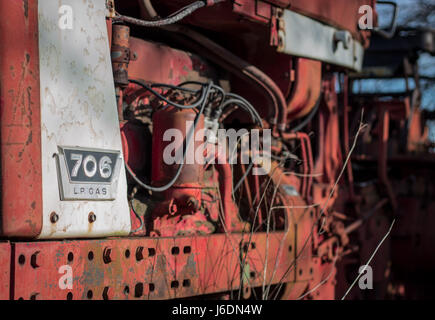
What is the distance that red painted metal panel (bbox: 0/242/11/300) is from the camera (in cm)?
228

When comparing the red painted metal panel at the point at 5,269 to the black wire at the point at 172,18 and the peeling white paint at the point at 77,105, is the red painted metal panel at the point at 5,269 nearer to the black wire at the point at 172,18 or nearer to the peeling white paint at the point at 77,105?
the peeling white paint at the point at 77,105

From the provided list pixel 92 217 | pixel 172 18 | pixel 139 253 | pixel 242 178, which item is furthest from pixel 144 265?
pixel 172 18

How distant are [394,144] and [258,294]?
309 cm

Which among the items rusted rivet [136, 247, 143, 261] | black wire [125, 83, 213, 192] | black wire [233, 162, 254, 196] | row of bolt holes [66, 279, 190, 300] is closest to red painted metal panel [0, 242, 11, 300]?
row of bolt holes [66, 279, 190, 300]

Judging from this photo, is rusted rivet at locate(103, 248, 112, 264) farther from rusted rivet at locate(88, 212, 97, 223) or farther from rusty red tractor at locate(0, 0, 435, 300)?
rusted rivet at locate(88, 212, 97, 223)

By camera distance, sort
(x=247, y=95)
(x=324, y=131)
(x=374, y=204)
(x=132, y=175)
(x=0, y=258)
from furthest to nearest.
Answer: (x=374, y=204) < (x=324, y=131) < (x=247, y=95) < (x=132, y=175) < (x=0, y=258)

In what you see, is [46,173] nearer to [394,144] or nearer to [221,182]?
[221,182]

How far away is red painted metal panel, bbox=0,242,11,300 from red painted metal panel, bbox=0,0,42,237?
0.06 meters

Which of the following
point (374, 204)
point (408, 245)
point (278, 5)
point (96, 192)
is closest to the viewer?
point (96, 192)

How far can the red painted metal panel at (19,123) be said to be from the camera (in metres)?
2.34

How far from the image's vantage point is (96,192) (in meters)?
2.66

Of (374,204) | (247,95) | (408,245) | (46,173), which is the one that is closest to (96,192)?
(46,173)

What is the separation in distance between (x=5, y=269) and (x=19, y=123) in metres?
0.46

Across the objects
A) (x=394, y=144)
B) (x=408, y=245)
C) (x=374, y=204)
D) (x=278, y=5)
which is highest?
(x=278, y=5)
